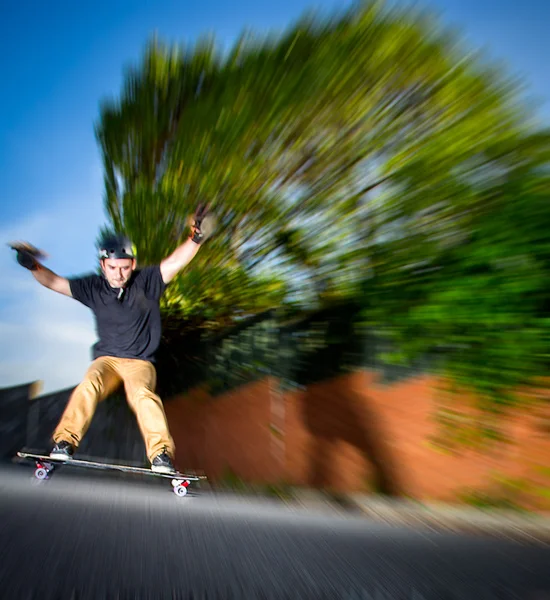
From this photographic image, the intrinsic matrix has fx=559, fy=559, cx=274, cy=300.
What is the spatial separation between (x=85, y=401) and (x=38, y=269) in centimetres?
128

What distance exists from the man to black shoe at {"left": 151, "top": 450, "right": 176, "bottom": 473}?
0.29m

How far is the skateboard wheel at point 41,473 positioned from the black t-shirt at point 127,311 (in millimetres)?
1222

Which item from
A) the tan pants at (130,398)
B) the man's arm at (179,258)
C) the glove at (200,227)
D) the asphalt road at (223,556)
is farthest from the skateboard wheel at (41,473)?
the glove at (200,227)

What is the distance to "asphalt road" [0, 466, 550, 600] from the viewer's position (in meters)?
1.64

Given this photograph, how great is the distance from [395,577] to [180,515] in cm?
117

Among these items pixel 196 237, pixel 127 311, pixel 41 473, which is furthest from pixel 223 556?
pixel 127 311

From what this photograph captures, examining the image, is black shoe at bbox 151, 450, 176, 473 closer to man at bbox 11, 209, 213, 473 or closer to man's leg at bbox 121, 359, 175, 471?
man's leg at bbox 121, 359, 175, 471

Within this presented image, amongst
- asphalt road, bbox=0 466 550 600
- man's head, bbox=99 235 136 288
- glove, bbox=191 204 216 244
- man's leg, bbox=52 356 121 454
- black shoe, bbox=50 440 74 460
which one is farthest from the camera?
man's head, bbox=99 235 136 288

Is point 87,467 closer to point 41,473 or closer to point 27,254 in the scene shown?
point 41,473

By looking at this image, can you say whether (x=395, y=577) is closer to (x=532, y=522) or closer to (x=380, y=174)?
(x=532, y=522)

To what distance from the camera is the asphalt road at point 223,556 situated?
1641 mm

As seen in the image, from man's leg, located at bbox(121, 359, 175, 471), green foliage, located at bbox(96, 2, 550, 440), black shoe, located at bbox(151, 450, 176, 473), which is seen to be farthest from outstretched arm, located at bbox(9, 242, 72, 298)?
green foliage, located at bbox(96, 2, 550, 440)

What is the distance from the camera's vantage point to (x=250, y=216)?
345 inches

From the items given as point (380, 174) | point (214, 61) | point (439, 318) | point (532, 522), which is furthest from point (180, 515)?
point (214, 61)
